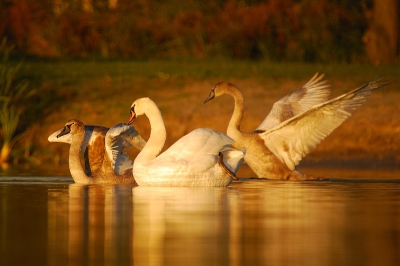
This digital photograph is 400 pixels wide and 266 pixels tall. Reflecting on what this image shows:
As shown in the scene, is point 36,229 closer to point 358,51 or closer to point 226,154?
point 226,154

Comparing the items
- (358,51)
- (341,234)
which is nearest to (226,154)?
(341,234)

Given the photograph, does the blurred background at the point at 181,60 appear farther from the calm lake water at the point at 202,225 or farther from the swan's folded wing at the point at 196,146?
the calm lake water at the point at 202,225

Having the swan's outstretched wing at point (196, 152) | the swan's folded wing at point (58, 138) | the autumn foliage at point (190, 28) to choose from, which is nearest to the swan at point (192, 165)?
the swan's outstretched wing at point (196, 152)

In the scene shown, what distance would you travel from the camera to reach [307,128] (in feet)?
50.2

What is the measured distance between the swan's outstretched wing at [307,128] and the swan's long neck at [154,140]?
1.62 metres

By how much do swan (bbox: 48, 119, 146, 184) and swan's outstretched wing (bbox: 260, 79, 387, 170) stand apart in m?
1.75

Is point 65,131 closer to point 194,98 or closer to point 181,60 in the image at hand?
point 194,98

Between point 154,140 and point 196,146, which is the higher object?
point 154,140

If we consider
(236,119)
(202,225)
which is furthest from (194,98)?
(202,225)

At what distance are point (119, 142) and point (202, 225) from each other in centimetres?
569

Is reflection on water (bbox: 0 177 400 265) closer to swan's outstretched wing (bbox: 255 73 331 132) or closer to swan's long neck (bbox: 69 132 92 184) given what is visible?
swan's long neck (bbox: 69 132 92 184)

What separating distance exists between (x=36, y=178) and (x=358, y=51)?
16423mm

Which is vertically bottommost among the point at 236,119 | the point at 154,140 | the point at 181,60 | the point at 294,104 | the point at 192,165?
the point at 192,165

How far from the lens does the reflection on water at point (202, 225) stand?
7715mm
